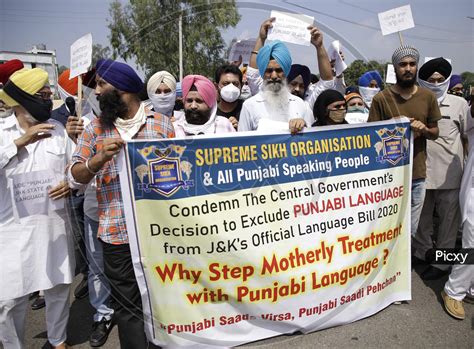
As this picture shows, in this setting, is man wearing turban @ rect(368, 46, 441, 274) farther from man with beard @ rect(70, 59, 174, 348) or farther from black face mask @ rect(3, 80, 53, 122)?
black face mask @ rect(3, 80, 53, 122)

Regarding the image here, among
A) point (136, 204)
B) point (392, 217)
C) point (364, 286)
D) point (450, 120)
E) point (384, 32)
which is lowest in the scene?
point (364, 286)

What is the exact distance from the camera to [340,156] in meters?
2.62

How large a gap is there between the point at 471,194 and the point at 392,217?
0.77m

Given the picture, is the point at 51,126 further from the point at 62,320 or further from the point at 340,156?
the point at 340,156

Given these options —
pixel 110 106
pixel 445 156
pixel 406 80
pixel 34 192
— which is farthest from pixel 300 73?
pixel 34 192

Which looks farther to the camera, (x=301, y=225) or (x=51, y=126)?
(x=301, y=225)

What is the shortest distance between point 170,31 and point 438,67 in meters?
2.63

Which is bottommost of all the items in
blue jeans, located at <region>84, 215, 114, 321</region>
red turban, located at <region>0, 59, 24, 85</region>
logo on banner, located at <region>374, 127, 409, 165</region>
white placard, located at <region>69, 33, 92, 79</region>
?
blue jeans, located at <region>84, 215, 114, 321</region>

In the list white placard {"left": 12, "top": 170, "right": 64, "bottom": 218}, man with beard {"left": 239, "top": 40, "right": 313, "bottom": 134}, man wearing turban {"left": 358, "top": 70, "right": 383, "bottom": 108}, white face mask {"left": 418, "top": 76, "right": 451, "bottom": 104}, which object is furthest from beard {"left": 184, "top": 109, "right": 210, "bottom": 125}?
man wearing turban {"left": 358, "top": 70, "right": 383, "bottom": 108}

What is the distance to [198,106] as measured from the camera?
8.41ft

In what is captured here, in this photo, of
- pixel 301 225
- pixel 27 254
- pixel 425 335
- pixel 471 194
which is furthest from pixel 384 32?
pixel 27 254

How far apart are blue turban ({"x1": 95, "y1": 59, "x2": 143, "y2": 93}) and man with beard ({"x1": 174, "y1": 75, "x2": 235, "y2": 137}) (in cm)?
50

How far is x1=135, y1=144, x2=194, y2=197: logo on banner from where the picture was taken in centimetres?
214

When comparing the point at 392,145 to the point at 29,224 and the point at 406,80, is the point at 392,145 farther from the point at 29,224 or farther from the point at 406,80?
the point at 29,224
